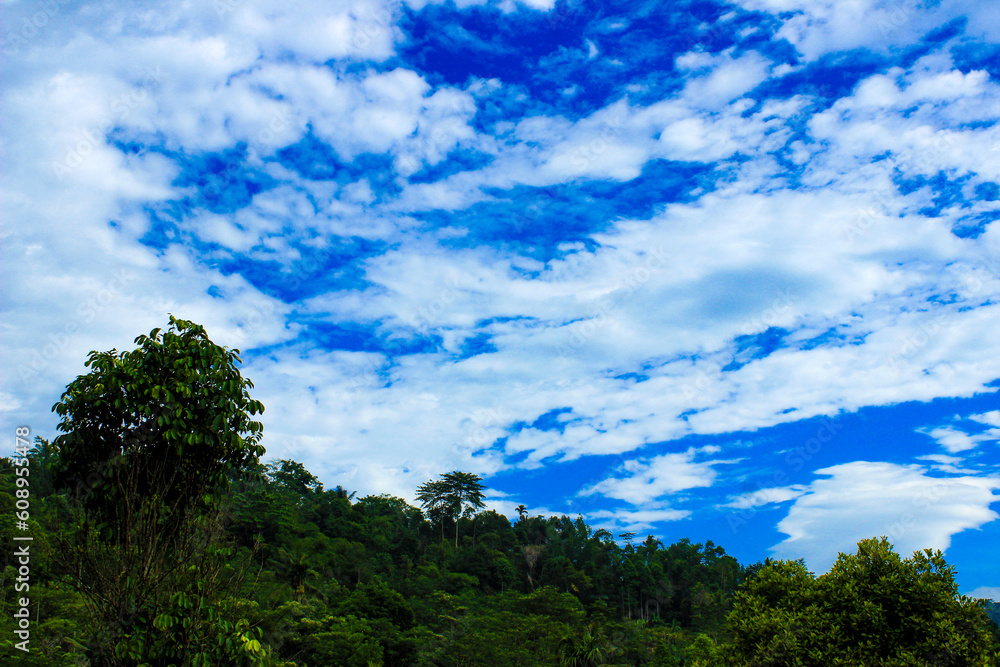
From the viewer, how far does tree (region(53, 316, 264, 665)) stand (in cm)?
538

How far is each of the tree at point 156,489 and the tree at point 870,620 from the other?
7.88 m

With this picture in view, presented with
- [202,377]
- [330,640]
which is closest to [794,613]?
[202,377]

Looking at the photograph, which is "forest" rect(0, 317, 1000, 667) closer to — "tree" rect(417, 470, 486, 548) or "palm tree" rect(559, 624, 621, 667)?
"palm tree" rect(559, 624, 621, 667)

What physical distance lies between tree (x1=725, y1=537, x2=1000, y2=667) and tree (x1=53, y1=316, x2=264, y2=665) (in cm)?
788

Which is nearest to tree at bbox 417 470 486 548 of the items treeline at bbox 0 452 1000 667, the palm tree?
treeline at bbox 0 452 1000 667

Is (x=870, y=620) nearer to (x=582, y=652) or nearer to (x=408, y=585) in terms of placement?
(x=582, y=652)

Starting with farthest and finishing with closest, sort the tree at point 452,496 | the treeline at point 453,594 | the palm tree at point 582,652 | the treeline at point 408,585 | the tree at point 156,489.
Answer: the tree at point 452,496 → the palm tree at point 582,652 → the treeline at point 408,585 → the treeline at point 453,594 → the tree at point 156,489

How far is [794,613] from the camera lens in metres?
→ 9.92

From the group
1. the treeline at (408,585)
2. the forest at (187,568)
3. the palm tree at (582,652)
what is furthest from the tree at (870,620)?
the palm tree at (582,652)

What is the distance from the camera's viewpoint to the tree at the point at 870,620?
878 cm

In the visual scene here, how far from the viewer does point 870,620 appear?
364 inches

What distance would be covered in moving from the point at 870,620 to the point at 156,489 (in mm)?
9440

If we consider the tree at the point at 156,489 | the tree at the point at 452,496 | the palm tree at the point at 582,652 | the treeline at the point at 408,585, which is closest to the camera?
the tree at the point at 156,489

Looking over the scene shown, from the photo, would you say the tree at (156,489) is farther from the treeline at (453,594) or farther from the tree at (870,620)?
the tree at (870,620)
